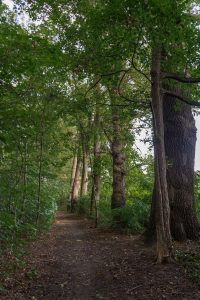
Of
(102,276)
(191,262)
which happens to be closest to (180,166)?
(191,262)

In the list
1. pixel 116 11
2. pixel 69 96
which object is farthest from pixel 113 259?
pixel 69 96

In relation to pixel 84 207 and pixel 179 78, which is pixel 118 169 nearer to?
pixel 179 78

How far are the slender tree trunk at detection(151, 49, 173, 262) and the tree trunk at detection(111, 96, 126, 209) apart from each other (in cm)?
584

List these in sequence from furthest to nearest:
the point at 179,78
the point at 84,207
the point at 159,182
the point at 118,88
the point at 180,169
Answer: the point at 84,207 → the point at 180,169 → the point at 118,88 → the point at 179,78 → the point at 159,182

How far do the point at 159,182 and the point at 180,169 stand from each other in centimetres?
246

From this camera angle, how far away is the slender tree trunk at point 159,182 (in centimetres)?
654

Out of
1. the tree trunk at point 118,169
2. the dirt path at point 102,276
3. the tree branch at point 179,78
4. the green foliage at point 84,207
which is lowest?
the dirt path at point 102,276

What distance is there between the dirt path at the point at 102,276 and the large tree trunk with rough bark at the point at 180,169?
1181 millimetres

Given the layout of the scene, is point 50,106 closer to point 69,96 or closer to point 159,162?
point 69,96

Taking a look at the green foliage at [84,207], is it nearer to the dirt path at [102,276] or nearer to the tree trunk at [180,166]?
the dirt path at [102,276]

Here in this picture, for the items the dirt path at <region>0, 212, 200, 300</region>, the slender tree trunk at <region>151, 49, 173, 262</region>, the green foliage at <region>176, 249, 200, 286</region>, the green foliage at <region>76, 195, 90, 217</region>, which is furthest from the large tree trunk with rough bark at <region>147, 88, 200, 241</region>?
the green foliage at <region>76, 195, 90, 217</region>

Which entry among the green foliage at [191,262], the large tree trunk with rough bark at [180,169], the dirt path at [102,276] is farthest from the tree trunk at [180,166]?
the green foliage at [191,262]

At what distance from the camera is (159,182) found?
6891 millimetres

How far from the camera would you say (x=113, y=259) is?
7.51 m
